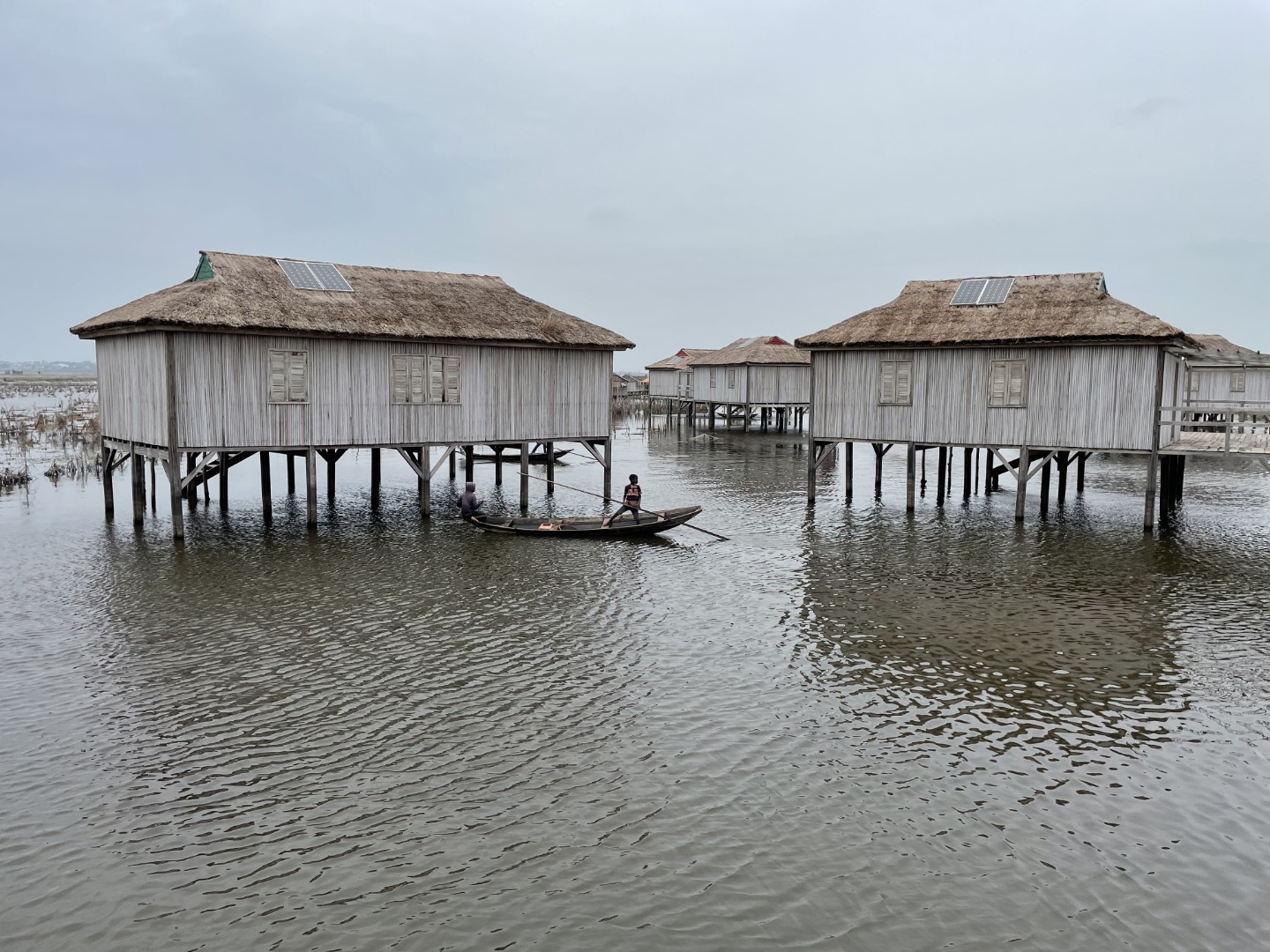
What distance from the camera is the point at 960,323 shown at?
26219 mm

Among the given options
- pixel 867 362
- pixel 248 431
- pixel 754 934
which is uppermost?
pixel 867 362

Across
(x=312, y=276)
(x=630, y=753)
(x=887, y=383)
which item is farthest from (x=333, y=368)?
(x=630, y=753)

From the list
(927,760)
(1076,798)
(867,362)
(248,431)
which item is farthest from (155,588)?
(867,362)

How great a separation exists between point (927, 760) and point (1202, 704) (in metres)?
4.54

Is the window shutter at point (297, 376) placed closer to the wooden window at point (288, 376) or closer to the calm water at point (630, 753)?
the wooden window at point (288, 376)

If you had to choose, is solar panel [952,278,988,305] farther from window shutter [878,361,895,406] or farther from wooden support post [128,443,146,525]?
wooden support post [128,443,146,525]

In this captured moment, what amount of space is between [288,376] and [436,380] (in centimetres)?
387

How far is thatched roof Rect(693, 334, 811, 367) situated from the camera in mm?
58906

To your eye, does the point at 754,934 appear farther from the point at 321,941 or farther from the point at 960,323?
the point at 960,323

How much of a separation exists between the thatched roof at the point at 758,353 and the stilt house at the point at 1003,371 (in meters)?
29.0

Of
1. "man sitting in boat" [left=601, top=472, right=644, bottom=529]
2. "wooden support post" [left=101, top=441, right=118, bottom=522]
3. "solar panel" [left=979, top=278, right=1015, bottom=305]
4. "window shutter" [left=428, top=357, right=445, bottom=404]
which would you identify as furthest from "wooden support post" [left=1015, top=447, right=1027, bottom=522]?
"wooden support post" [left=101, top=441, right=118, bottom=522]

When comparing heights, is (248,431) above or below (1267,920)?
above

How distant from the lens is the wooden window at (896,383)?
88.9ft

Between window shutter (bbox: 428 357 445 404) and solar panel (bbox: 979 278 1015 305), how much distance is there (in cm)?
1533
